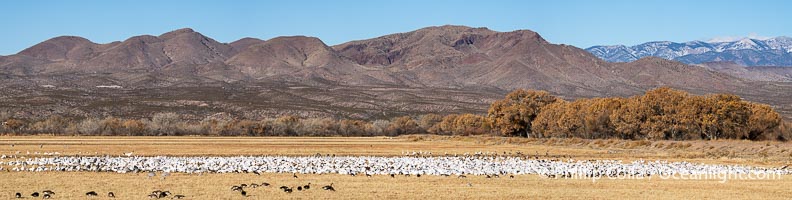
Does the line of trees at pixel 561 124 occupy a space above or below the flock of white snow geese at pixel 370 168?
above

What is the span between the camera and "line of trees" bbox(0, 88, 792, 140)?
70625mm

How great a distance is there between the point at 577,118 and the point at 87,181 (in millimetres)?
60245

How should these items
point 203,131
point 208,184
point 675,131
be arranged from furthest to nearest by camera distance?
point 203,131
point 675,131
point 208,184

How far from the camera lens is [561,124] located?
84375mm

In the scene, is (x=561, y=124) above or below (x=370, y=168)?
above

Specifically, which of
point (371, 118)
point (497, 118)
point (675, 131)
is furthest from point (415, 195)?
point (371, 118)

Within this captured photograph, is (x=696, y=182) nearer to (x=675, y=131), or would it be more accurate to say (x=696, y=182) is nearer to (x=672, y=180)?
(x=672, y=180)

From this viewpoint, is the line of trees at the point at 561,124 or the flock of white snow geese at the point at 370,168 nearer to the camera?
the flock of white snow geese at the point at 370,168

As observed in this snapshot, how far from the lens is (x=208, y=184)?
29469 millimetres

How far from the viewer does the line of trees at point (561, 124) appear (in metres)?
70.6

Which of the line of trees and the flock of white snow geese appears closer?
the flock of white snow geese

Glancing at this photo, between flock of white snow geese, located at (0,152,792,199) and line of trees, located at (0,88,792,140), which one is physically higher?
line of trees, located at (0,88,792,140)

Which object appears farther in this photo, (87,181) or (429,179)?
(429,179)

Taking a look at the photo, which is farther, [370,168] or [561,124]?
[561,124]
